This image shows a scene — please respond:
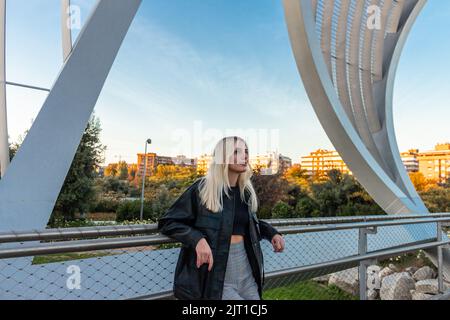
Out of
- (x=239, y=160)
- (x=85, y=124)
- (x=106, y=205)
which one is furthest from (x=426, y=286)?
(x=106, y=205)

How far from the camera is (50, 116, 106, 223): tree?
750 inches

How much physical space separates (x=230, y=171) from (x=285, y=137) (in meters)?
24.3

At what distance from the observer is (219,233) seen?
148cm

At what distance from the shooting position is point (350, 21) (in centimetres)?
1188

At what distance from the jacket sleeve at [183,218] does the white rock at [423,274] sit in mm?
6207

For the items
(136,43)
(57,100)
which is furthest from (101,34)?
(136,43)

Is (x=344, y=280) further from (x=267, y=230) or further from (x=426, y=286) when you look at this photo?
(x=267, y=230)

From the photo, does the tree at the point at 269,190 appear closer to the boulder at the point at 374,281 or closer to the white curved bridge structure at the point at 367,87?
the white curved bridge structure at the point at 367,87

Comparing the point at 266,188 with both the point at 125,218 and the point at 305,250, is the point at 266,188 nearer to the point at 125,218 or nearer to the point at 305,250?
the point at 125,218

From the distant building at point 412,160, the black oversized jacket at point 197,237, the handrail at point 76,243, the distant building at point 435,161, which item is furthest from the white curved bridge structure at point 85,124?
the distant building at point 412,160

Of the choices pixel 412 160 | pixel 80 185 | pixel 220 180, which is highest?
pixel 412 160

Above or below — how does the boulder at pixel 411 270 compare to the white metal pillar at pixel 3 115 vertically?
below

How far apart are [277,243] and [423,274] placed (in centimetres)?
595

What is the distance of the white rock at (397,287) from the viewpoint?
5836mm
